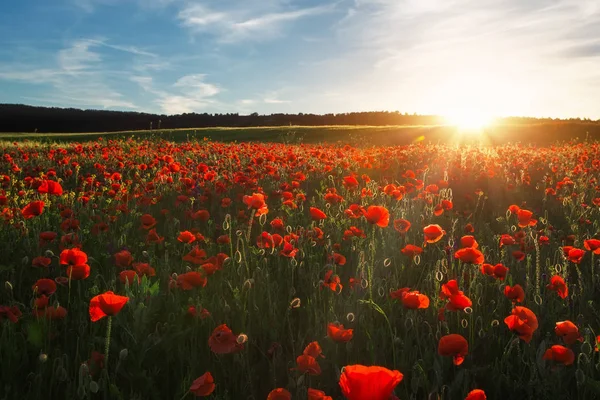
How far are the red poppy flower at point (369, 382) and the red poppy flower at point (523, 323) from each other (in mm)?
1019

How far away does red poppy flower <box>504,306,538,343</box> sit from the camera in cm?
176

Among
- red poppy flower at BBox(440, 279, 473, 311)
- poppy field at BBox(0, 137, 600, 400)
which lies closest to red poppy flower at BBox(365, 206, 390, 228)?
poppy field at BBox(0, 137, 600, 400)

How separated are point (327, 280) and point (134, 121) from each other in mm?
74011

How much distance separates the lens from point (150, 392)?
1.97 metres

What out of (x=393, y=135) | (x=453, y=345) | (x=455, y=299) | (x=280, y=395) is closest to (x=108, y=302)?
(x=280, y=395)

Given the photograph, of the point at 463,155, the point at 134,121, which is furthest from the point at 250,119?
the point at 463,155

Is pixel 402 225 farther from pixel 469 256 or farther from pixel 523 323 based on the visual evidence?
pixel 523 323

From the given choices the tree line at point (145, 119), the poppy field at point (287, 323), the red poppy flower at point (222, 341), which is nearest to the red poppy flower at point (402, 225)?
the poppy field at point (287, 323)

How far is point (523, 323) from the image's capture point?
178 centimetres

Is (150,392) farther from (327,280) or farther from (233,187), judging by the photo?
(233,187)

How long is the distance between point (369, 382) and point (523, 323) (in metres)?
1.10

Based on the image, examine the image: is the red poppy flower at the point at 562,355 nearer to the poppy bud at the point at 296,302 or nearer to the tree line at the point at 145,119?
the poppy bud at the point at 296,302

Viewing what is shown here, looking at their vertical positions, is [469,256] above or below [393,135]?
below

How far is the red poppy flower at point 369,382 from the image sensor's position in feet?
3.06
